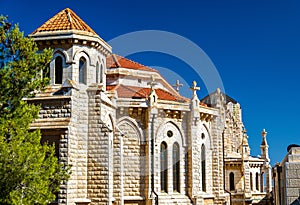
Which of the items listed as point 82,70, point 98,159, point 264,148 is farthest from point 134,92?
point 264,148

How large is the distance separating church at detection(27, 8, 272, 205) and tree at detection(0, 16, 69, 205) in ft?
14.7

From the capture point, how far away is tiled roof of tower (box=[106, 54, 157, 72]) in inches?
1439

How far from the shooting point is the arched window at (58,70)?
2591 centimetres

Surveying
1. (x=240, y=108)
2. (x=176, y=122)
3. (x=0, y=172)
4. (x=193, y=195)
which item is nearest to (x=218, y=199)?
(x=193, y=195)

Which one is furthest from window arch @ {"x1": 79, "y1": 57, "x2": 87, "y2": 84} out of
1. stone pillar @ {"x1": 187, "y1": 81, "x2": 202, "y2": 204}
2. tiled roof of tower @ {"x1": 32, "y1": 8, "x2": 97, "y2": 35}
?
stone pillar @ {"x1": 187, "y1": 81, "x2": 202, "y2": 204}

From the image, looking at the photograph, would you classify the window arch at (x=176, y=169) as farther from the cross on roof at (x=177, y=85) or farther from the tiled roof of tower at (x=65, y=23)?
the tiled roof of tower at (x=65, y=23)

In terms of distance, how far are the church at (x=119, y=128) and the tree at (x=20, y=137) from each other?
4.47 m

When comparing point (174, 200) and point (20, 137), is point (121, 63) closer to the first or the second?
point (174, 200)

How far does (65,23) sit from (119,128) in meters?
7.80

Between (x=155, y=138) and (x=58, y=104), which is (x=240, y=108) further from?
(x=58, y=104)

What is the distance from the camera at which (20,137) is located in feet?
58.8

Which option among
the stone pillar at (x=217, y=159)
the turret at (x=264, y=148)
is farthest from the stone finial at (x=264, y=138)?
the stone pillar at (x=217, y=159)

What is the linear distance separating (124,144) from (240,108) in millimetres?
36709

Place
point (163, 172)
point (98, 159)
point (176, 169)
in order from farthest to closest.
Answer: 1. point (176, 169)
2. point (163, 172)
3. point (98, 159)
